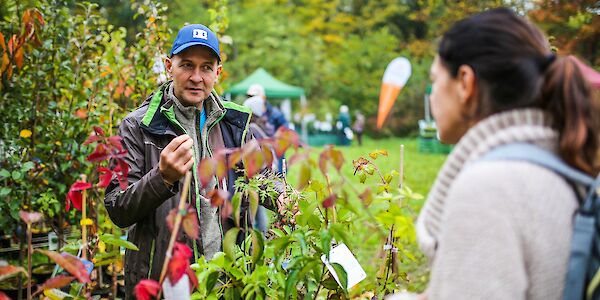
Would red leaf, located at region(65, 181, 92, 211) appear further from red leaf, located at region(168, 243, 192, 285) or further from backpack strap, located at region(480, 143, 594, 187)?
backpack strap, located at region(480, 143, 594, 187)

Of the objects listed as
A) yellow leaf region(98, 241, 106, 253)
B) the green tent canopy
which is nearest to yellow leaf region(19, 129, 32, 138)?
yellow leaf region(98, 241, 106, 253)

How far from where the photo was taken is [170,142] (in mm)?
2020

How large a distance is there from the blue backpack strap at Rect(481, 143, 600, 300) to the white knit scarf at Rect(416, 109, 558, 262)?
0.02 metres

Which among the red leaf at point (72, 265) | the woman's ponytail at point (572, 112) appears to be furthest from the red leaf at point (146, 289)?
the woman's ponytail at point (572, 112)

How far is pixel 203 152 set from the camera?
240cm

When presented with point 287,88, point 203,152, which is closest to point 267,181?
point 203,152

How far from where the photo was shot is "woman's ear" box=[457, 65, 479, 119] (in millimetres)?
1180

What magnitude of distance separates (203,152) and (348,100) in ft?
81.3

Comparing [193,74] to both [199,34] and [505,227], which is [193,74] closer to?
[199,34]

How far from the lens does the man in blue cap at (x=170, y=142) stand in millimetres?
2090

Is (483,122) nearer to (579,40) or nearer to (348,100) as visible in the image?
(579,40)

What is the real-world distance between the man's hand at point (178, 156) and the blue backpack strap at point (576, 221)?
99 centimetres

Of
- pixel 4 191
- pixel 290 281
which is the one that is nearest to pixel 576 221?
pixel 290 281

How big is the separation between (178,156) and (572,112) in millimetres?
1121
